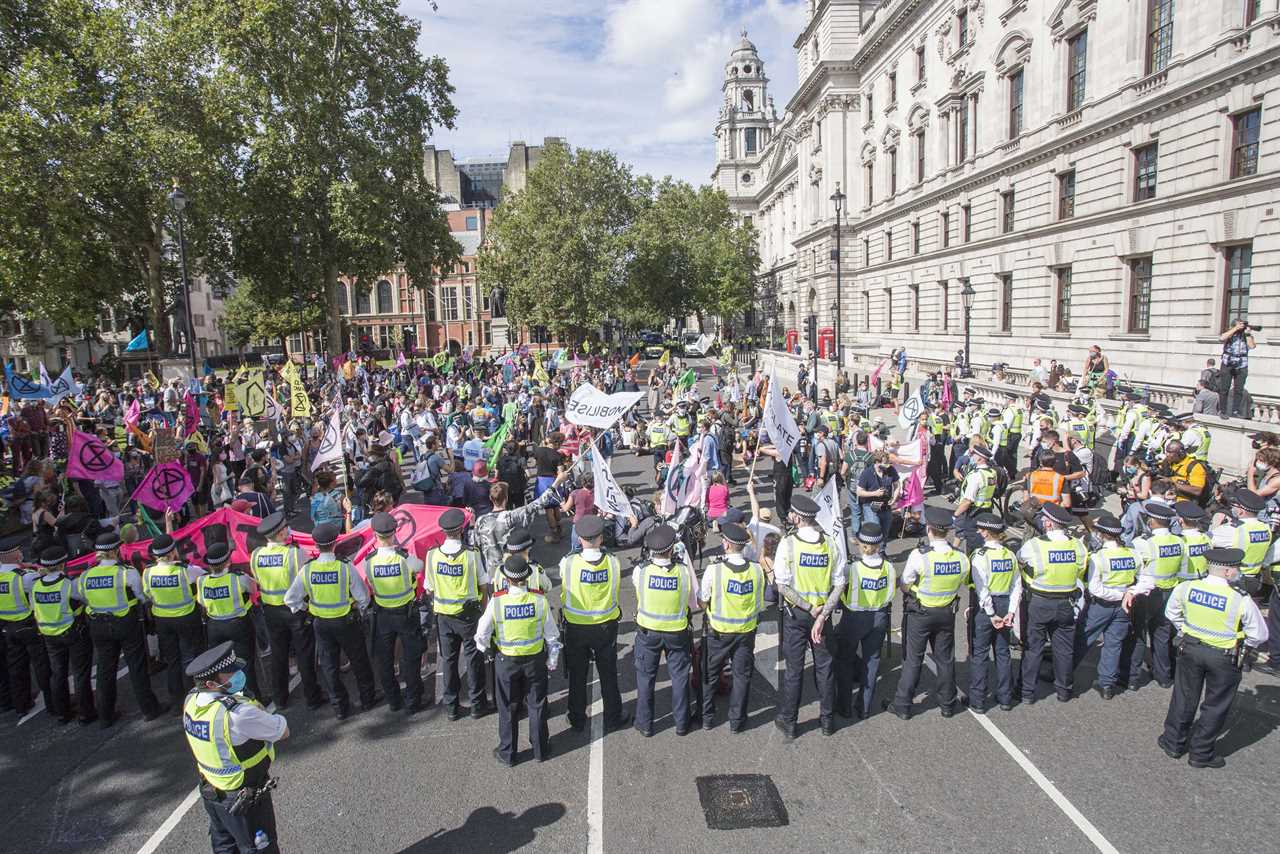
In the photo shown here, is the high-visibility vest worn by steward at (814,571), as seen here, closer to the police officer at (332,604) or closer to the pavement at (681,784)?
the pavement at (681,784)

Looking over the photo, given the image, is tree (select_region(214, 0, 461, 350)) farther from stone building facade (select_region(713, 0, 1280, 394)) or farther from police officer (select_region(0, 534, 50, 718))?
police officer (select_region(0, 534, 50, 718))

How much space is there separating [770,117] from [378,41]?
8179cm

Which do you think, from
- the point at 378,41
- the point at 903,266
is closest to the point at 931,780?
the point at 378,41

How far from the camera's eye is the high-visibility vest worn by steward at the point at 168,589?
6.65 metres

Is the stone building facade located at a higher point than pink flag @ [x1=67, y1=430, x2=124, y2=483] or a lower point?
higher

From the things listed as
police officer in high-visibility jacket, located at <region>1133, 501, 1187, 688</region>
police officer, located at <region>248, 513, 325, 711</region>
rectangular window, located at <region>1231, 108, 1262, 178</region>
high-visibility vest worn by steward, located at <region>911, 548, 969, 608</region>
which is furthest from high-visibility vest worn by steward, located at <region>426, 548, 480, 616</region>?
rectangular window, located at <region>1231, 108, 1262, 178</region>

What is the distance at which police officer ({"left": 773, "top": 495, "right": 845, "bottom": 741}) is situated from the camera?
6191 millimetres

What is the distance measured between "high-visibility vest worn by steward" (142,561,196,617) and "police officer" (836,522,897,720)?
230 inches

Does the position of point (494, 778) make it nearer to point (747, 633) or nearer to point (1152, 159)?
point (747, 633)

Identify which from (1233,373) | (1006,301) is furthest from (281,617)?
→ (1006,301)

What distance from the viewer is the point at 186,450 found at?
13867 mm

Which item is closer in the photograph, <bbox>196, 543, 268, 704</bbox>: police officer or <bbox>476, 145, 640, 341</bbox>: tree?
<bbox>196, 543, 268, 704</bbox>: police officer

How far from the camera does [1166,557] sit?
22.4ft

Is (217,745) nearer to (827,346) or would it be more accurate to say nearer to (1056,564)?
(1056,564)
